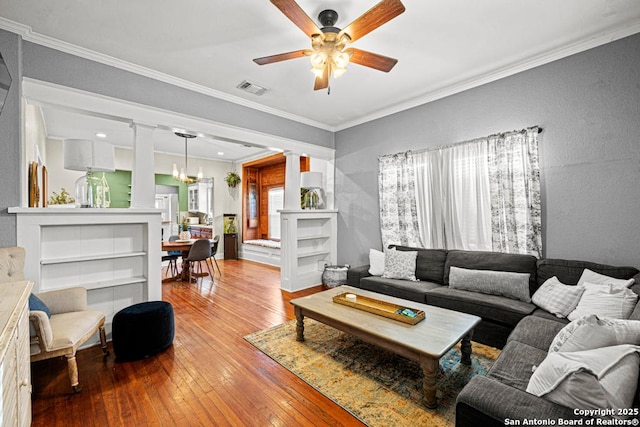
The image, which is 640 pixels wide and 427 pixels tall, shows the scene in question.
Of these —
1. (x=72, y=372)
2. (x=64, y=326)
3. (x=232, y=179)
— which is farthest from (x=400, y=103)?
(x=232, y=179)

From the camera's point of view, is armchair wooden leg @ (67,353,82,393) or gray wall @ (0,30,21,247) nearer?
armchair wooden leg @ (67,353,82,393)

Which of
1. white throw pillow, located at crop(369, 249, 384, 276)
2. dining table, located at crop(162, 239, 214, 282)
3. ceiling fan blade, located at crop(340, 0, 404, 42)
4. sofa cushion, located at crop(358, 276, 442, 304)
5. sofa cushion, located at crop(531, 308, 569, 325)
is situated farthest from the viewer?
dining table, located at crop(162, 239, 214, 282)

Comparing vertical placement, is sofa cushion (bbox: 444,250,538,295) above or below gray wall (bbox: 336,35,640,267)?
below

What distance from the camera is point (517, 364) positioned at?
1708mm

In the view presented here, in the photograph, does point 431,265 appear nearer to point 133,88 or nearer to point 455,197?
point 455,197

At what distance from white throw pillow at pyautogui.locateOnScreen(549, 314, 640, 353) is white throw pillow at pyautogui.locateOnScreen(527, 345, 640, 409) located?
0.27 ft

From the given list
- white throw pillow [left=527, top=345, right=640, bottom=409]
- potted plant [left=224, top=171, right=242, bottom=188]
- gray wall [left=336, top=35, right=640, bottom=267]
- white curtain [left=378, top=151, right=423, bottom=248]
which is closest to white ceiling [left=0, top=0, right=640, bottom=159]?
gray wall [left=336, top=35, right=640, bottom=267]

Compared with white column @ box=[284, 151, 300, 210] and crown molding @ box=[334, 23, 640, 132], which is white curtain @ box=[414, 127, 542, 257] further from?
white column @ box=[284, 151, 300, 210]

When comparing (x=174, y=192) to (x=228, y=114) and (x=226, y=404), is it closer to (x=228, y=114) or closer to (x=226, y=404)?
(x=228, y=114)

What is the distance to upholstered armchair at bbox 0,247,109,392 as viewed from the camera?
1.98m

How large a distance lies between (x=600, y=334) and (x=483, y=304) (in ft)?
4.74

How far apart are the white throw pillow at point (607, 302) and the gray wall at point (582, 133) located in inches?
28.2

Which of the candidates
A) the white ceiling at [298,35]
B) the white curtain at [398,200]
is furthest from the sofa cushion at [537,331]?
the white ceiling at [298,35]

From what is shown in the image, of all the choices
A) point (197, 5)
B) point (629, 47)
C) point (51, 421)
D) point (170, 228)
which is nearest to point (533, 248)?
point (629, 47)
